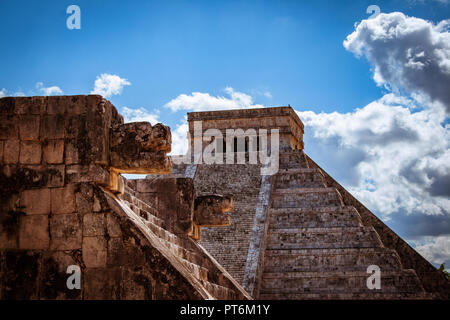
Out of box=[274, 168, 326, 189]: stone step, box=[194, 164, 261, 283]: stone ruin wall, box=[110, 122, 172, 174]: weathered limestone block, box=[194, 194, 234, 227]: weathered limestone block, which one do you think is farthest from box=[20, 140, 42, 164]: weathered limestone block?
box=[274, 168, 326, 189]: stone step

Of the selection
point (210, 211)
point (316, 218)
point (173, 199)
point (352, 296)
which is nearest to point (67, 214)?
point (173, 199)

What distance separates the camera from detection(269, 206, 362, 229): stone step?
18703 mm

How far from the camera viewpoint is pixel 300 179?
71.8 ft

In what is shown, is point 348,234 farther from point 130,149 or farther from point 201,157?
point 130,149

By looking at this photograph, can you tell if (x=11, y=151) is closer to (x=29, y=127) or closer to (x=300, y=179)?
(x=29, y=127)

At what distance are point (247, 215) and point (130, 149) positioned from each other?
14276mm

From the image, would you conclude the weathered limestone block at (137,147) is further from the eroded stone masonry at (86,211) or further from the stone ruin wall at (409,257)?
the stone ruin wall at (409,257)

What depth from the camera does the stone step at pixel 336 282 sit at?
51.6 feet

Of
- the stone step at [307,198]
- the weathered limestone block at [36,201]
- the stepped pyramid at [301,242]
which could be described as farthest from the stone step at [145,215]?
the stone step at [307,198]

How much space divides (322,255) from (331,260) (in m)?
0.30

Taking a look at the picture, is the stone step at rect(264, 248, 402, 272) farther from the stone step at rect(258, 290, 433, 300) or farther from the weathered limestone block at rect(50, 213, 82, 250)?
the weathered limestone block at rect(50, 213, 82, 250)

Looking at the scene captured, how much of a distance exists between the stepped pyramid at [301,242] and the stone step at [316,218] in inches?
1.3

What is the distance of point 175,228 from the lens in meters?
8.24

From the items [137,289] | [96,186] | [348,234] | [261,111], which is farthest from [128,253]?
[261,111]
